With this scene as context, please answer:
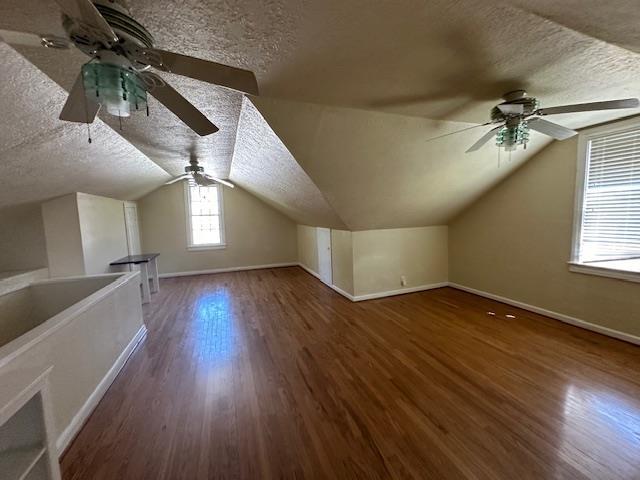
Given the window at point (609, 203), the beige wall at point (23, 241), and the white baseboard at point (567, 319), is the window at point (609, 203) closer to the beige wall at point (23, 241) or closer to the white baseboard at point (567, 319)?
the white baseboard at point (567, 319)

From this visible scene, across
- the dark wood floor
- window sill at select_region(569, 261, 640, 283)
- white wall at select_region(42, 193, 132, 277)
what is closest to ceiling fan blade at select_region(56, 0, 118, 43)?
the dark wood floor

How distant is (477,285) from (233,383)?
3.87 metres

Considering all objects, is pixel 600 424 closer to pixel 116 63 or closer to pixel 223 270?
pixel 116 63

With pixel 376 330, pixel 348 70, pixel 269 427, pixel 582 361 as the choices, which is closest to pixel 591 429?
pixel 582 361

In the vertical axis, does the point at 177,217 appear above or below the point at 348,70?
below

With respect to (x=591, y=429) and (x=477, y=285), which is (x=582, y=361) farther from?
(x=477, y=285)

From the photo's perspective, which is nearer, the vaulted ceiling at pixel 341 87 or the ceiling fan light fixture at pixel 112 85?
the ceiling fan light fixture at pixel 112 85

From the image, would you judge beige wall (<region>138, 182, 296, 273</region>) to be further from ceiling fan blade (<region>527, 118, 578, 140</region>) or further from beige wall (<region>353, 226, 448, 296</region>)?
ceiling fan blade (<region>527, 118, 578, 140</region>)

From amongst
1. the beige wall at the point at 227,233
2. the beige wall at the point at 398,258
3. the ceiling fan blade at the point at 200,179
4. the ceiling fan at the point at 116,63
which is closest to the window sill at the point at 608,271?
the beige wall at the point at 398,258

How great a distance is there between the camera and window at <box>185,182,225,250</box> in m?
6.25

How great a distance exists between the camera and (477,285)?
4242 millimetres

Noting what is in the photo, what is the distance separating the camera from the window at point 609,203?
259 cm

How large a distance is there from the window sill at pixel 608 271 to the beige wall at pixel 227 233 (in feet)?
17.9

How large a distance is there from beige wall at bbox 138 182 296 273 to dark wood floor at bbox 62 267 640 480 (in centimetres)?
318
